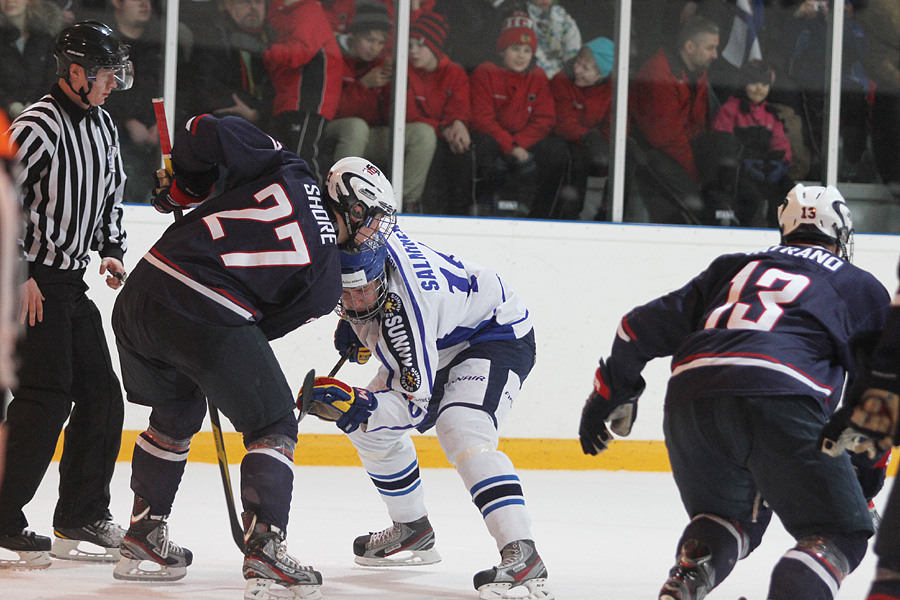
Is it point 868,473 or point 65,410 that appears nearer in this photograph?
point 868,473

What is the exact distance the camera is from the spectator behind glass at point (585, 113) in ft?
18.7

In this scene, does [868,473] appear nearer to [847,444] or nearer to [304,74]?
[847,444]

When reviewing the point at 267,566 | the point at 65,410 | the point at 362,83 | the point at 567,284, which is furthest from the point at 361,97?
the point at 267,566

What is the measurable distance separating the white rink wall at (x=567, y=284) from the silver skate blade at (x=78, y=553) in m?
1.99

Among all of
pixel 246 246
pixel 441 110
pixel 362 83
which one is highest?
pixel 362 83

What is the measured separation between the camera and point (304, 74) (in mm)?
5582

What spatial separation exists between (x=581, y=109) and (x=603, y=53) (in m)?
0.30

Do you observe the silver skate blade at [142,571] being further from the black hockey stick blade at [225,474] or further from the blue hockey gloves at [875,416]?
the blue hockey gloves at [875,416]

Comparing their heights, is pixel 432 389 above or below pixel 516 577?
above

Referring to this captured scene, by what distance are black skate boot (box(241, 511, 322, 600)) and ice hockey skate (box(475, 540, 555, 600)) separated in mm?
465

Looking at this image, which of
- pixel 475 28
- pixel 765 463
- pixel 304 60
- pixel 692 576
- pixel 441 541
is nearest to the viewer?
pixel 765 463

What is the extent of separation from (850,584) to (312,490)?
2056 mm

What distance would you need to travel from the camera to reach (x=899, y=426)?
164cm

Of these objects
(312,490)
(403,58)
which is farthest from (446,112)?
(312,490)
